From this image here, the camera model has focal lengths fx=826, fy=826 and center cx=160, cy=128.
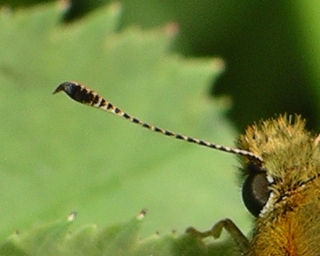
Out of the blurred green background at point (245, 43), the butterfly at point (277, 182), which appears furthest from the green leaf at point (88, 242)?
the blurred green background at point (245, 43)

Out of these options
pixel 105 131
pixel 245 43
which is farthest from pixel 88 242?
pixel 245 43

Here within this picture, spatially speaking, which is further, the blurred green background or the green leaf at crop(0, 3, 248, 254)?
the blurred green background

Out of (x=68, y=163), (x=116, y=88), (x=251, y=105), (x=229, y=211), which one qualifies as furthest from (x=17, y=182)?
(x=251, y=105)

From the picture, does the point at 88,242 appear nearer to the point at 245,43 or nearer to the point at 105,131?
the point at 105,131

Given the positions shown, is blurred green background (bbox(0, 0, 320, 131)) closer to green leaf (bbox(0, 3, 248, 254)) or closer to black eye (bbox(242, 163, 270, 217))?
green leaf (bbox(0, 3, 248, 254))

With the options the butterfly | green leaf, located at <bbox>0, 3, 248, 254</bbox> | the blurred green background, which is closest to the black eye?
the butterfly
